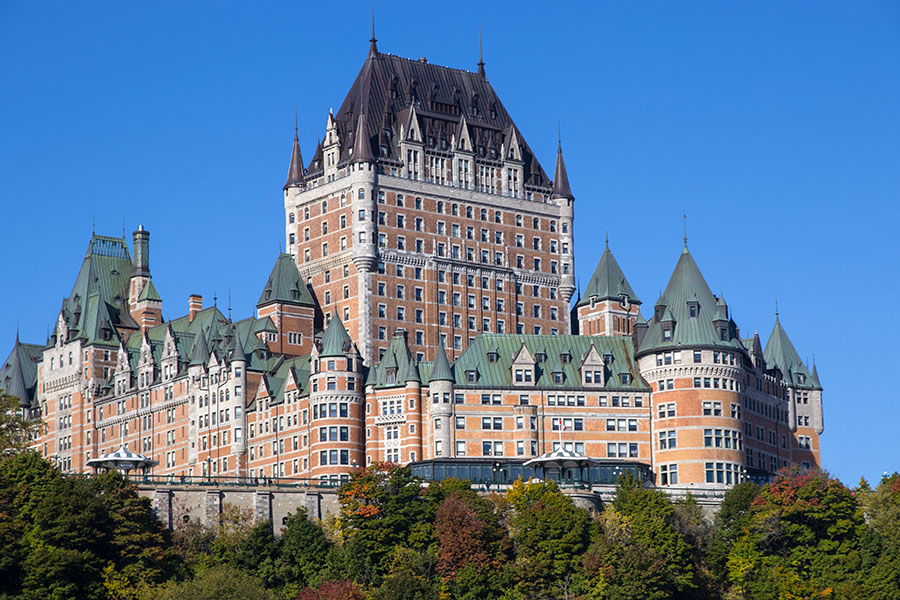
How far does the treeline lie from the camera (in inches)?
6703

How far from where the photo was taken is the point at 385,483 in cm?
18288

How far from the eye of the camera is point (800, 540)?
593 ft

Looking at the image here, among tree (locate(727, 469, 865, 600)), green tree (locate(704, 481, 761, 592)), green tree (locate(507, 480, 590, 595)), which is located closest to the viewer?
green tree (locate(507, 480, 590, 595))

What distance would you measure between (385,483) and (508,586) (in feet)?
51.1

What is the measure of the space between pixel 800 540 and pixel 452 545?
1170 inches

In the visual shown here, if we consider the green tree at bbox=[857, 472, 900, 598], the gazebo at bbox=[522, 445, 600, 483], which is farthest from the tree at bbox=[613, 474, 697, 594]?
the green tree at bbox=[857, 472, 900, 598]

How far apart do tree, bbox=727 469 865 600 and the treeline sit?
141 millimetres

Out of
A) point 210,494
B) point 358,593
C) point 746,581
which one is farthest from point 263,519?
point 746,581

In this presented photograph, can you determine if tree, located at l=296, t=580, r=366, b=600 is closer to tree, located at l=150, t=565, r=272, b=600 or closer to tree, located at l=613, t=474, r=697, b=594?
tree, located at l=150, t=565, r=272, b=600

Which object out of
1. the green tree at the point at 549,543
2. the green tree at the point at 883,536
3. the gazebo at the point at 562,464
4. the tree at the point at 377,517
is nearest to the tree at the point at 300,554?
the tree at the point at 377,517

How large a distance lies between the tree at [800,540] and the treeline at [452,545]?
0.14 m

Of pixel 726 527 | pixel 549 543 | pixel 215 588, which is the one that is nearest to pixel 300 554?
pixel 215 588

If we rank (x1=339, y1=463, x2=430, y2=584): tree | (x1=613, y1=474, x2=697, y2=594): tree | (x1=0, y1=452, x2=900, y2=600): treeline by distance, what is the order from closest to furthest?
(x1=0, y1=452, x2=900, y2=600): treeline, (x1=613, y1=474, x2=697, y2=594): tree, (x1=339, y1=463, x2=430, y2=584): tree

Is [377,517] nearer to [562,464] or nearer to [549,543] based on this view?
[549,543]
